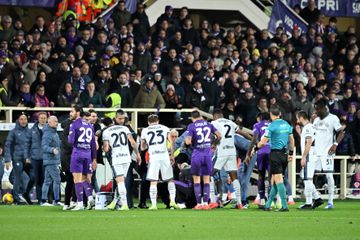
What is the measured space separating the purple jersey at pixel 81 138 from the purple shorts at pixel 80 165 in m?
0.07

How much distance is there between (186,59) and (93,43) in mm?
2561

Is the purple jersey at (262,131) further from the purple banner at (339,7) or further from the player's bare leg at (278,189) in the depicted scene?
the purple banner at (339,7)

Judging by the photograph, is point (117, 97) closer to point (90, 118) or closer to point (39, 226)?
point (90, 118)

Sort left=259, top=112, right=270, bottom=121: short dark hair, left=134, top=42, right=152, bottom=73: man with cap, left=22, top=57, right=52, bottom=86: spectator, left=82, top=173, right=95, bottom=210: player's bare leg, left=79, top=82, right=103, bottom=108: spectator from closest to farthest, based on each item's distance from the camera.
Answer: left=82, top=173, right=95, bottom=210: player's bare leg < left=259, top=112, right=270, bottom=121: short dark hair < left=79, top=82, right=103, bottom=108: spectator < left=22, top=57, right=52, bottom=86: spectator < left=134, top=42, right=152, bottom=73: man with cap

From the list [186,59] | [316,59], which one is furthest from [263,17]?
[186,59]

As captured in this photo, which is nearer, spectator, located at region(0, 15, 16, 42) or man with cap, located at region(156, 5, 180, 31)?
spectator, located at region(0, 15, 16, 42)

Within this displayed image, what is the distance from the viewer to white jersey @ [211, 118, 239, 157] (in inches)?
1019

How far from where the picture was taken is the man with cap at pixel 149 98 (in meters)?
30.4

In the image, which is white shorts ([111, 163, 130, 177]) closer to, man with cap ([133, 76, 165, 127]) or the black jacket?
the black jacket

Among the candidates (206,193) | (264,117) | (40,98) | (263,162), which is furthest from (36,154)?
(263,162)

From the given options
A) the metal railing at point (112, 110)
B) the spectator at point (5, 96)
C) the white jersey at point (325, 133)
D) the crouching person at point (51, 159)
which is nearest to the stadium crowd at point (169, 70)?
the spectator at point (5, 96)

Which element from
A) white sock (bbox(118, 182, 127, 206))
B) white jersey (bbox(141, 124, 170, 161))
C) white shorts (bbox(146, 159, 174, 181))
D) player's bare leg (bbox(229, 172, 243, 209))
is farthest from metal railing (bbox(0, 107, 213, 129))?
player's bare leg (bbox(229, 172, 243, 209))

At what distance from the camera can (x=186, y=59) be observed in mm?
32312

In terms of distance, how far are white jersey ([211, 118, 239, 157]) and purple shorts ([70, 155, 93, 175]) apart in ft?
9.91
